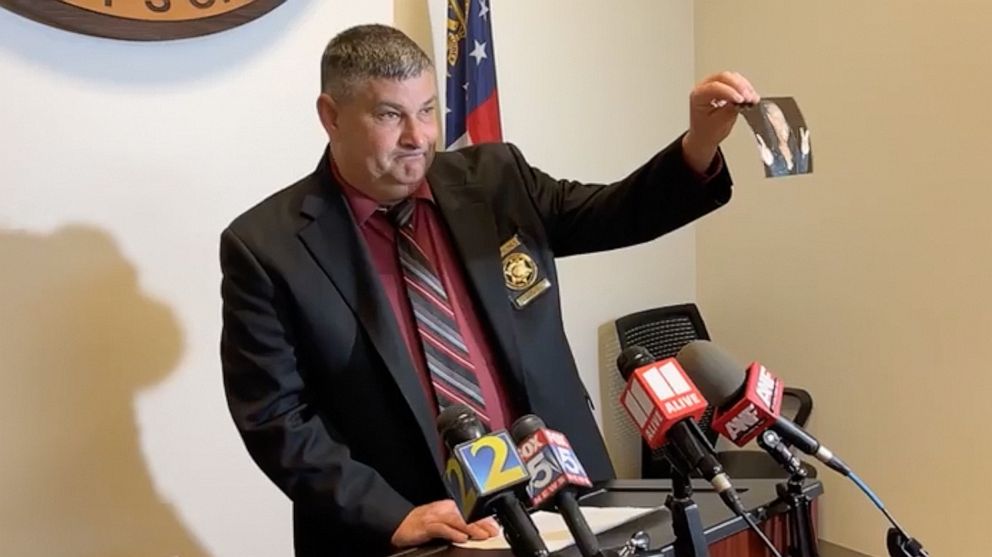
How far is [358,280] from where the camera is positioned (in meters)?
1.81

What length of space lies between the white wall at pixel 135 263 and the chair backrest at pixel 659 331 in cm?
123

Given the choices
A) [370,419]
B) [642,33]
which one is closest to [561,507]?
[370,419]

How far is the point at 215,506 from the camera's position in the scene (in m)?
2.71

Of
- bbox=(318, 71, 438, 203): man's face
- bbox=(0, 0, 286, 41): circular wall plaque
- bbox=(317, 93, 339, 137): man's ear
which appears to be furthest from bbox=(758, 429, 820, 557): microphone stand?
bbox=(0, 0, 286, 41): circular wall plaque

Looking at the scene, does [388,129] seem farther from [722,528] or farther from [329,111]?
[722,528]

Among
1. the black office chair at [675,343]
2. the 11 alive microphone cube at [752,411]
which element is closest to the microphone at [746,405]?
the 11 alive microphone cube at [752,411]

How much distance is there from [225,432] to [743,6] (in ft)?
7.08

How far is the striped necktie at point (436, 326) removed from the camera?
5.90 ft

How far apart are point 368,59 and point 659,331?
2.14 m

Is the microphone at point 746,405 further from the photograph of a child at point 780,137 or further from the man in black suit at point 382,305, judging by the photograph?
the man in black suit at point 382,305

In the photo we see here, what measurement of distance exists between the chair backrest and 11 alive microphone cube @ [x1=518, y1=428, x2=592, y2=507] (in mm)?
2475

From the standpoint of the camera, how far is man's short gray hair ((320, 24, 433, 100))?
176 centimetres

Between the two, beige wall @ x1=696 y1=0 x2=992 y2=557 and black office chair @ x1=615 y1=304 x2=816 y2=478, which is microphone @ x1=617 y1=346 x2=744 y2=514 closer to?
beige wall @ x1=696 y1=0 x2=992 y2=557

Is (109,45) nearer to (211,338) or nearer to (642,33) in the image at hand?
(211,338)
